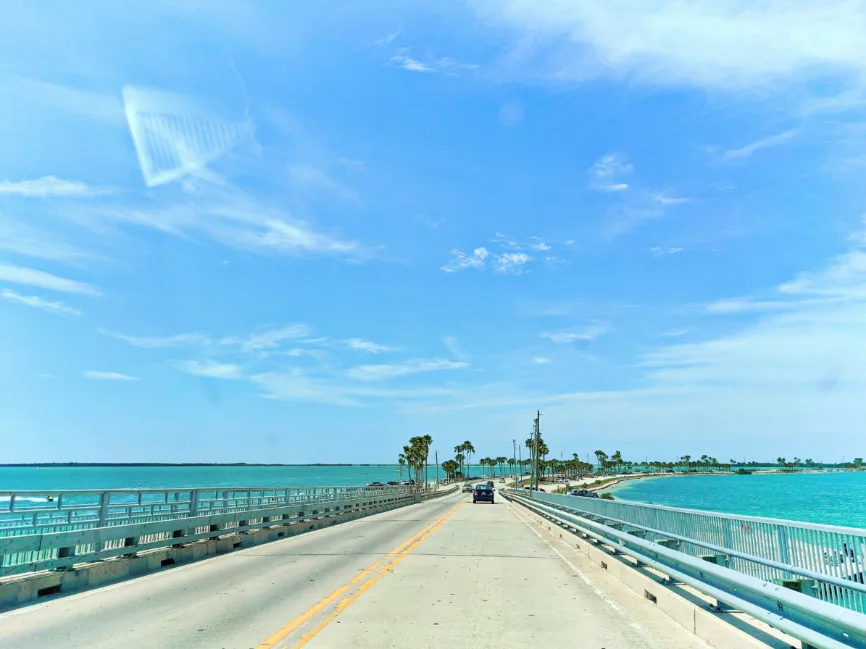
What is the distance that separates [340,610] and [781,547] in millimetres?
5820

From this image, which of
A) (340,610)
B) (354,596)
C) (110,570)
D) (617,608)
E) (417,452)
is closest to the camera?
(340,610)

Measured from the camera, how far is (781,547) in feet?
22.9

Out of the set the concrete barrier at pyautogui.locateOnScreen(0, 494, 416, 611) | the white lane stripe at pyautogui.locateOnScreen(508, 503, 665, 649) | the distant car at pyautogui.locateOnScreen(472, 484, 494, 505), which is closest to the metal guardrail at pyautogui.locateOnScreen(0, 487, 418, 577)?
the concrete barrier at pyautogui.locateOnScreen(0, 494, 416, 611)

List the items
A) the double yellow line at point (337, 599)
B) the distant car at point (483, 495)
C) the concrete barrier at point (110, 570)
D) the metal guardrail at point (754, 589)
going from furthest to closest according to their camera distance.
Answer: the distant car at point (483, 495), the concrete barrier at point (110, 570), the double yellow line at point (337, 599), the metal guardrail at point (754, 589)

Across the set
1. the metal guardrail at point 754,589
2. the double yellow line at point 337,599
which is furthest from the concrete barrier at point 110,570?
the metal guardrail at point 754,589

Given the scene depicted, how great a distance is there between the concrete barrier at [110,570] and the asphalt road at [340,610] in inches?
13.8

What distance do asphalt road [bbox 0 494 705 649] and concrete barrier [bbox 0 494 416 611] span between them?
1.15 ft

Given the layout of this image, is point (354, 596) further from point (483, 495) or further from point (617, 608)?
point (483, 495)

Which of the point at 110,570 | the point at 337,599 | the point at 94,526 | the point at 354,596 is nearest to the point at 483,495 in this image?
the point at 94,526

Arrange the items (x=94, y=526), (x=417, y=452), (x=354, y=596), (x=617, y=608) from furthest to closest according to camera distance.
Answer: (x=417, y=452)
(x=94, y=526)
(x=354, y=596)
(x=617, y=608)

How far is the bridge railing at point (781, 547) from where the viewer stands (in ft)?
19.0

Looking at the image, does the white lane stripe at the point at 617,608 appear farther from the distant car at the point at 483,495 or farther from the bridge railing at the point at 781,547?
the distant car at the point at 483,495

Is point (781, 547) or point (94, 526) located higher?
point (781, 547)

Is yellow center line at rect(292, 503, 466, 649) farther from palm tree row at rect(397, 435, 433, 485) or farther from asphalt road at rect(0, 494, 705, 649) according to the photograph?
palm tree row at rect(397, 435, 433, 485)
